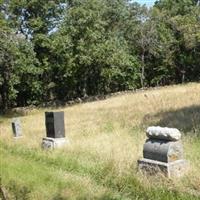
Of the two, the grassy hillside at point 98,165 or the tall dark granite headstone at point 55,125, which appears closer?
the grassy hillside at point 98,165

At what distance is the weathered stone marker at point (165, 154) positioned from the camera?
9609 millimetres

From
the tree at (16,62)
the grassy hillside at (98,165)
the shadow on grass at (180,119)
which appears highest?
the tree at (16,62)

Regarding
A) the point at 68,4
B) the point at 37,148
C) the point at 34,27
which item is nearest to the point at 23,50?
the point at 34,27

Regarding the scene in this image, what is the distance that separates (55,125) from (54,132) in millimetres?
241

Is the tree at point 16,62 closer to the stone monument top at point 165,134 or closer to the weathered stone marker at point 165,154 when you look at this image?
the stone monument top at point 165,134

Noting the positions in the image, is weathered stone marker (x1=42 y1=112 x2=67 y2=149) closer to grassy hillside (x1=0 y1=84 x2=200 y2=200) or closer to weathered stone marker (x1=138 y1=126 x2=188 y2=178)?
grassy hillside (x1=0 y1=84 x2=200 y2=200)

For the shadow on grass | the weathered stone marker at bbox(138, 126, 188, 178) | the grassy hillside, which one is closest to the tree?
the grassy hillside

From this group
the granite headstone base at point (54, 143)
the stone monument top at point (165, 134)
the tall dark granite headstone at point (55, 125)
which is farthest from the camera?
the tall dark granite headstone at point (55, 125)

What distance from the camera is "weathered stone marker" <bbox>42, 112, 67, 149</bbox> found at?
14992mm

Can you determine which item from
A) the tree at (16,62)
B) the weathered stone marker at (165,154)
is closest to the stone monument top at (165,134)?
the weathered stone marker at (165,154)

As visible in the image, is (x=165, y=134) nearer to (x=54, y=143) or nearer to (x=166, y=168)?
(x=166, y=168)

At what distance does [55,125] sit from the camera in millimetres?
15453

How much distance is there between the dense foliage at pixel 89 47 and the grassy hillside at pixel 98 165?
1490cm

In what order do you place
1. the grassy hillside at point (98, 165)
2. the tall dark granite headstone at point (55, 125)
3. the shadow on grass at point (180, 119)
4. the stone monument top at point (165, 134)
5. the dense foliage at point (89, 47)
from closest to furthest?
the grassy hillside at point (98, 165)
the stone monument top at point (165, 134)
the shadow on grass at point (180, 119)
the tall dark granite headstone at point (55, 125)
the dense foliage at point (89, 47)
